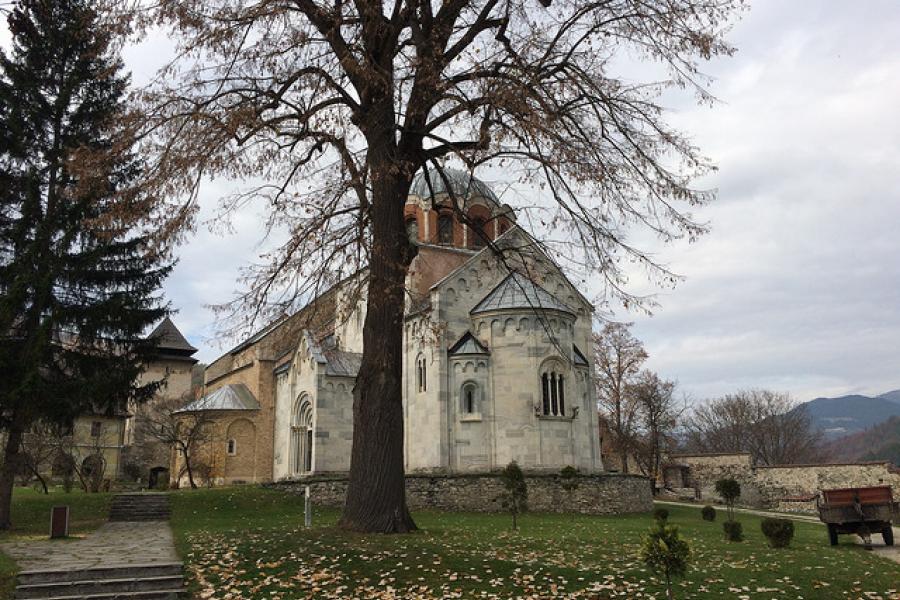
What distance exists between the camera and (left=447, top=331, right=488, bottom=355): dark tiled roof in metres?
24.8

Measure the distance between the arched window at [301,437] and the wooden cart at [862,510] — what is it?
20.8m

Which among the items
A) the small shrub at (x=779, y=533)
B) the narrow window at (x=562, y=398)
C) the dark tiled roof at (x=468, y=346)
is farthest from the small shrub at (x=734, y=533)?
the dark tiled roof at (x=468, y=346)

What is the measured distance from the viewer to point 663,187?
10727mm

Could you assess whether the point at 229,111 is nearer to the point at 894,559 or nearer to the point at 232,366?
the point at 894,559

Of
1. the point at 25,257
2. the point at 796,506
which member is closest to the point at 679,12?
the point at 25,257

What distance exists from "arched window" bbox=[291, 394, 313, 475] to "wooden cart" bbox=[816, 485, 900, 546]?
20779 mm

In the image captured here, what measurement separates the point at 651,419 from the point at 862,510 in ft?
91.8

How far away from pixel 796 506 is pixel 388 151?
30.4 meters

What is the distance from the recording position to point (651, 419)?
41.1 meters

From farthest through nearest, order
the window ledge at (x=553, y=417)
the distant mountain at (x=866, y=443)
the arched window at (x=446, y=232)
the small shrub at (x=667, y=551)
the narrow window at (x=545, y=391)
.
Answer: the distant mountain at (x=866, y=443) → the arched window at (x=446, y=232) → the narrow window at (x=545, y=391) → the window ledge at (x=553, y=417) → the small shrub at (x=667, y=551)

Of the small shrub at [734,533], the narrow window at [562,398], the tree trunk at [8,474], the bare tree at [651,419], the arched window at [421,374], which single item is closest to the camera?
the small shrub at [734,533]

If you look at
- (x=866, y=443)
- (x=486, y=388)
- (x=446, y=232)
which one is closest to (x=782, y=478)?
(x=486, y=388)

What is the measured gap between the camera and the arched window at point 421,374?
84.2 ft

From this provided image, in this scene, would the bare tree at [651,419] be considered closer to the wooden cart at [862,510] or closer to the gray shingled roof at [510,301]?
the gray shingled roof at [510,301]
